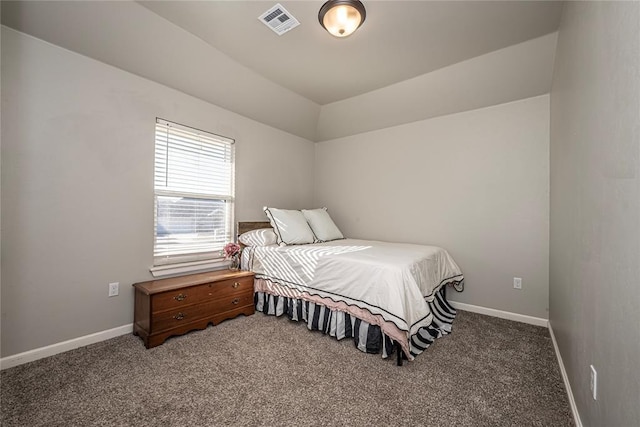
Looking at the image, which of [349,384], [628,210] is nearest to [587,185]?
[628,210]

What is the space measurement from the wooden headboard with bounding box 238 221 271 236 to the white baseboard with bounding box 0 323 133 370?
4.77 feet

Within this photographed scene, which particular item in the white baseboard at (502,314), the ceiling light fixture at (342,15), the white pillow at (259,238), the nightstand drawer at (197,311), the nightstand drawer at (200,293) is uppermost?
the ceiling light fixture at (342,15)

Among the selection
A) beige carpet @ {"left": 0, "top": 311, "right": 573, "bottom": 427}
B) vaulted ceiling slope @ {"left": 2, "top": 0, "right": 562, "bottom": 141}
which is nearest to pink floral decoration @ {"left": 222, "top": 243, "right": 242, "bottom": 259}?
beige carpet @ {"left": 0, "top": 311, "right": 573, "bottom": 427}

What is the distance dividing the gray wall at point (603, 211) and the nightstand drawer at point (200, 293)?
8.51 feet

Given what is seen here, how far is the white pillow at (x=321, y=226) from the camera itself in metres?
3.52

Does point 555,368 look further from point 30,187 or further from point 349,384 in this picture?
point 30,187

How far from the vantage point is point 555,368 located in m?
1.90

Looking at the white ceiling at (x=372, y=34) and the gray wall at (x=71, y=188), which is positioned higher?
the white ceiling at (x=372, y=34)

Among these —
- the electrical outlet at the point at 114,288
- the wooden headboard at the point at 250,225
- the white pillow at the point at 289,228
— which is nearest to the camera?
the electrical outlet at the point at 114,288

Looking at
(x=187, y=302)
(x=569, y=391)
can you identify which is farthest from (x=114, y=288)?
(x=569, y=391)

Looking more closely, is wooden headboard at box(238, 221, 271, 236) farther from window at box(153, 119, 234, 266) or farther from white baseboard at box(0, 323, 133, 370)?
white baseboard at box(0, 323, 133, 370)

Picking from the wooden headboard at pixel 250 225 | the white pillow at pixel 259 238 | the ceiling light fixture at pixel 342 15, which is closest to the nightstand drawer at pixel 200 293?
the white pillow at pixel 259 238

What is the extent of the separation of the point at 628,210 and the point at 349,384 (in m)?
1.61

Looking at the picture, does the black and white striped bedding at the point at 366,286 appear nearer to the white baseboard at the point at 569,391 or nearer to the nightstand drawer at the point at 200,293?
the nightstand drawer at the point at 200,293
